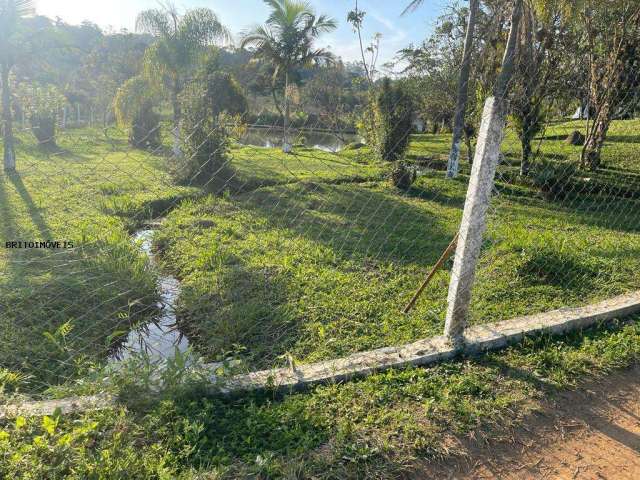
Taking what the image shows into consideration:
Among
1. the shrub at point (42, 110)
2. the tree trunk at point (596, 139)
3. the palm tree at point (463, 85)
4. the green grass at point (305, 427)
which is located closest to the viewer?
the green grass at point (305, 427)

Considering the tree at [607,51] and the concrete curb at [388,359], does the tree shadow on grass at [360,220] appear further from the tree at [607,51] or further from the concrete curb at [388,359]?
the tree at [607,51]

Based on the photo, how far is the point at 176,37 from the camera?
11.4 m

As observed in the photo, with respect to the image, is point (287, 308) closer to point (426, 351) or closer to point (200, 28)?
point (426, 351)

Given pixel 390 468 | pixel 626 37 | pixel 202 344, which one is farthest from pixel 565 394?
pixel 626 37

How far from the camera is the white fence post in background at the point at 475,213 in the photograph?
229 centimetres

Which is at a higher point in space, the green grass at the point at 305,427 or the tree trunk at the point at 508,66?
the tree trunk at the point at 508,66

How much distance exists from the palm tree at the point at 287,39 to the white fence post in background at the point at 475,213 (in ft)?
40.2

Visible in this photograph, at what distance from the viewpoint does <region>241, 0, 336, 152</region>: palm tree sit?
1434cm

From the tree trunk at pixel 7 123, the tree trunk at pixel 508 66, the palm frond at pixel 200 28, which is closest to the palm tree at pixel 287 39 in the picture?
the palm frond at pixel 200 28

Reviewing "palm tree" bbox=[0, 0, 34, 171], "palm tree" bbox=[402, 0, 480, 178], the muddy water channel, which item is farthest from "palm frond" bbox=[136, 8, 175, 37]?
the muddy water channel

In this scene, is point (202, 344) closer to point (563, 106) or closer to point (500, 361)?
point (500, 361)

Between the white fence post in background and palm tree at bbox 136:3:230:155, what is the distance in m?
10.3

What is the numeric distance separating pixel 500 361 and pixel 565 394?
1.15 ft

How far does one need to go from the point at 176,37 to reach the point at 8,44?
12.2 feet
